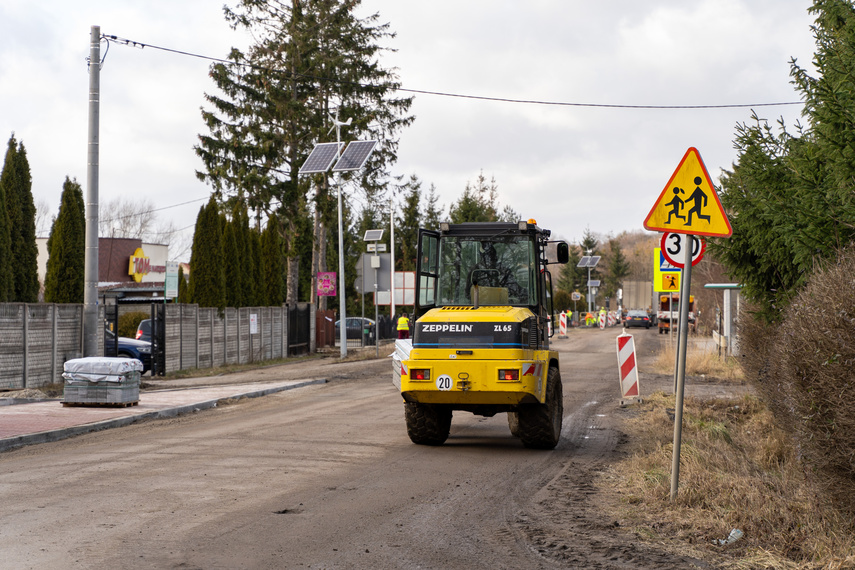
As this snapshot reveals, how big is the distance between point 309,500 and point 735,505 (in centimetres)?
370

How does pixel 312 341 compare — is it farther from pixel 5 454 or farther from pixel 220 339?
pixel 5 454

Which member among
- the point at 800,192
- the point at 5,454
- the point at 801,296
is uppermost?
the point at 800,192

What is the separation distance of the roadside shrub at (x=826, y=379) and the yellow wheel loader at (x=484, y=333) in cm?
440

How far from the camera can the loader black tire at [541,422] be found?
37.1 feet

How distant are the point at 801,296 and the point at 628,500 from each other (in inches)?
100

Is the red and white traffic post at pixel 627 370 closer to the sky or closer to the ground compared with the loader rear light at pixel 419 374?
closer to the ground

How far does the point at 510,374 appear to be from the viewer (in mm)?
10727

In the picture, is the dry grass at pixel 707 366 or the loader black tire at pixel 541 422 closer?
the loader black tire at pixel 541 422

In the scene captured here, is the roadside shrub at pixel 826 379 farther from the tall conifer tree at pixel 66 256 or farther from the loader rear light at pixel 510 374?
the tall conifer tree at pixel 66 256

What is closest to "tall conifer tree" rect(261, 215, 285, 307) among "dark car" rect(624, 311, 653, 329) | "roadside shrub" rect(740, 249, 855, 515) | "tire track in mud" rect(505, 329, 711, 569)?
"tire track in mud" rect(505, 329, 711, 569)

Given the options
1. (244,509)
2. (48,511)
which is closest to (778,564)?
(244,509)

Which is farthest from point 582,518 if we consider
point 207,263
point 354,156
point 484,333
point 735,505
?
point 354,156

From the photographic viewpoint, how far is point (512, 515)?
7625 mm

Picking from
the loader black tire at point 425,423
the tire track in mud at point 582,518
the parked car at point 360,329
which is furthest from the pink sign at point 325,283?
the loader black tire at point 425,423
